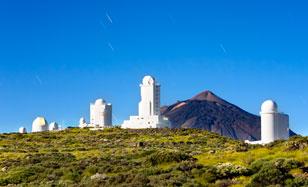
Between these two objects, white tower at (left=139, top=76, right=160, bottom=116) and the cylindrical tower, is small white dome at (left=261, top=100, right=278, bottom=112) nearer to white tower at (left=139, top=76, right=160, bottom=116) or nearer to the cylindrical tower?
the cylindrical tower

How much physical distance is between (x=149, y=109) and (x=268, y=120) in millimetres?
33094

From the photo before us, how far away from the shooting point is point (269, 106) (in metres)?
132

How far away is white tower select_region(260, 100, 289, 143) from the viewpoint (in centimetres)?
12875

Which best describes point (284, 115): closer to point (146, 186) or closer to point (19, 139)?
point (19, 139)

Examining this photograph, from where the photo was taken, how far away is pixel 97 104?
541 feet

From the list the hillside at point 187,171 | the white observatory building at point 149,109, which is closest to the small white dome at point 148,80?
the white observatory building at point 149,109

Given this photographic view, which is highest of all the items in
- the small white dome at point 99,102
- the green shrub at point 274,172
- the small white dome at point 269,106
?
the small white dome at point 99,102

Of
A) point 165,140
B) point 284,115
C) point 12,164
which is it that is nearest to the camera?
point 12,164

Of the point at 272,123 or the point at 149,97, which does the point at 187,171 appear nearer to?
the point at 272,123

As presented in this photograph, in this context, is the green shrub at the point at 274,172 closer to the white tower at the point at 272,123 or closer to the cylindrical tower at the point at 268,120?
the cylindrical tower at the point at 268,120

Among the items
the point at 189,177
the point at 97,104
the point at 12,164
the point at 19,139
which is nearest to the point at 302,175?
the point at 189,177

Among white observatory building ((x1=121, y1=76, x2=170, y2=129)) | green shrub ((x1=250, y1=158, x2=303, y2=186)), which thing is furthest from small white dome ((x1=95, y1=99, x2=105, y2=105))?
green shrub ((x1=250, y1=158, x2=303, y2=186))

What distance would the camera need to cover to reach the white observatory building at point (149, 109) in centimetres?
14300

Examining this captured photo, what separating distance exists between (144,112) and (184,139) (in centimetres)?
7164
